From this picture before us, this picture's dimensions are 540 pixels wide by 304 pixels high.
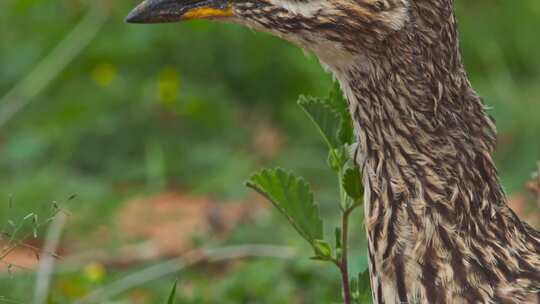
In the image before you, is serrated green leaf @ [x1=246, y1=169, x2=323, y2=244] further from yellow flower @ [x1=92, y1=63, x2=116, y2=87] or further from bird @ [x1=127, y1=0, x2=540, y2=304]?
yellow flower @ [x1=92, y1=63, x2=116, y2=87]

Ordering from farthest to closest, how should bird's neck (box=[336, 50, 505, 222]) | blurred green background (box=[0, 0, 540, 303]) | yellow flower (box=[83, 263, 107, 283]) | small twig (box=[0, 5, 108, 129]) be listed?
small twig (box=[0, 5, 108, 129]) → blurred green background (box=[0, 0, 540, 303]) → yellow flower (box=[83, 263, 107, 283]) → bird's neck (box=[336, 50, 505, 222])

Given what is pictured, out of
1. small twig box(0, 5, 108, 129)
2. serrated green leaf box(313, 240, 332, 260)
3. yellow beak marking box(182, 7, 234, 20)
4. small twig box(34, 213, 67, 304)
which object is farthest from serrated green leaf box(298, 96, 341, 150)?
small twig box(0, 5, 108, 129)

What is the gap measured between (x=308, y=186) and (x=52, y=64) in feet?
12.6

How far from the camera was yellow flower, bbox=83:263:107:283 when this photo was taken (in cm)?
559

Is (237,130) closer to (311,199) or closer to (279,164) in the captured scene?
(279,164)

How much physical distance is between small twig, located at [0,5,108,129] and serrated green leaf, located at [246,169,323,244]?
3.49 meters

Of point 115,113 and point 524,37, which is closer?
point 115,113

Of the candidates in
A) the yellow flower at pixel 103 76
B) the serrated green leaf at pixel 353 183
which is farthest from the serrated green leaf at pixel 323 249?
the yellow flower at pixel 103 76

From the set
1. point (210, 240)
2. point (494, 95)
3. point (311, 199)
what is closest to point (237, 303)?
point (210, 240)

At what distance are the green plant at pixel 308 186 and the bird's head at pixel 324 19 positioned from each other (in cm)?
27

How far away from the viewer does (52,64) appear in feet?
25.2

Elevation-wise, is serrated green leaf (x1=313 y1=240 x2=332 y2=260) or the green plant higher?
the green plant

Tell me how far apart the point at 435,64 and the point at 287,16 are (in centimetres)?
43

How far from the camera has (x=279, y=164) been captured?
24.2 feet
